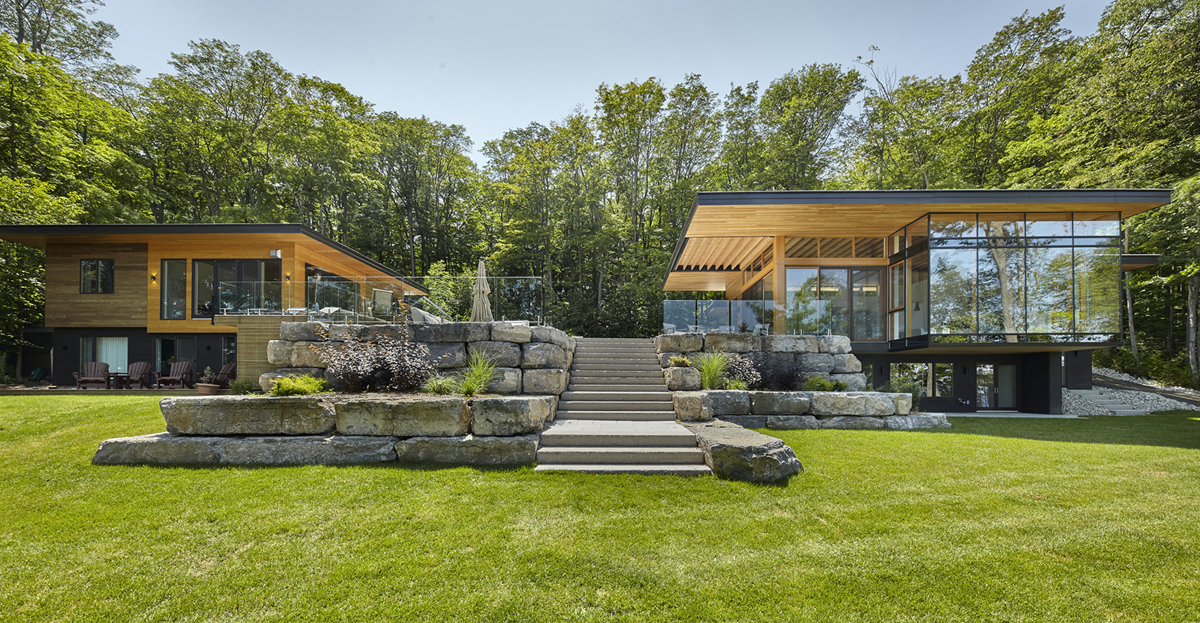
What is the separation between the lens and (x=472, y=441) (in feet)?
19.6

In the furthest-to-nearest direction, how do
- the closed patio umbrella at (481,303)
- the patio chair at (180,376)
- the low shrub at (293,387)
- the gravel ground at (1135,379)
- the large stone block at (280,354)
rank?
the gravel ground at (1135,379) → the patio chair at (180,376) → the closed patio umbrella at (481,303) → the large stone block at (280,354) → the low shrub at (293,387)

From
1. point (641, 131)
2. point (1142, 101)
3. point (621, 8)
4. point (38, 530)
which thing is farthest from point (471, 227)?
point (1142, 101)

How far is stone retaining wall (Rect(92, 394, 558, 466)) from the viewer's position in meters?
5.94

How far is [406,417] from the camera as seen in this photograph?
20.2 ft

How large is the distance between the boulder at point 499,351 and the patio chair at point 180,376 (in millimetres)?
10474

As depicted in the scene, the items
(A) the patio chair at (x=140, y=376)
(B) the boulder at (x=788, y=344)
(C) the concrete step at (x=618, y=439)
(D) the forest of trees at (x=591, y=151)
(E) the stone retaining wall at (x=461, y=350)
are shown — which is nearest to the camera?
(C) the concrete step at (x=618, y=439)

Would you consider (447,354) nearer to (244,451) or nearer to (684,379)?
(244,451)

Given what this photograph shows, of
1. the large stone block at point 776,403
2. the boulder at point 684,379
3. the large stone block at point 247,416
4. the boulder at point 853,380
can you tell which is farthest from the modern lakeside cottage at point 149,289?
the boulder at point 853,380

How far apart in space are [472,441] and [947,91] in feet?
85.8

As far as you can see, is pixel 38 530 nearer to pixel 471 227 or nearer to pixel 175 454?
pixel 175 454

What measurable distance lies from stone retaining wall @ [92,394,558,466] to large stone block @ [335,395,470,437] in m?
0.01

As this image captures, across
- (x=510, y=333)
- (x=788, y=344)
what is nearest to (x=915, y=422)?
(x=788, y=344)

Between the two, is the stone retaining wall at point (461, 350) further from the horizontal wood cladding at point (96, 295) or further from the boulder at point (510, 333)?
the horizontal wood cladding at point (96, 295)

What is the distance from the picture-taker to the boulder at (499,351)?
28.9 feet
